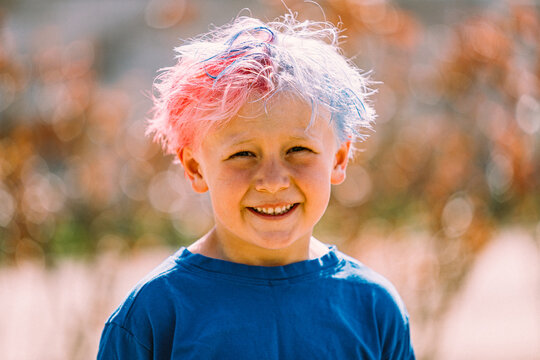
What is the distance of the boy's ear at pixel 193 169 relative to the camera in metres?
1.78

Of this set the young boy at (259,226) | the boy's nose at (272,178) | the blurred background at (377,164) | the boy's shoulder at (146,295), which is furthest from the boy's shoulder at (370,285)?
the blurred background at (377,164)

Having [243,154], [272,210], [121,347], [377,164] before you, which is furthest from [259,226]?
[377,164]

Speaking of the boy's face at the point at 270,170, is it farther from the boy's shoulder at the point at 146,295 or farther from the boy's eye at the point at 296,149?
the boy's shoulder at the point at 146,295

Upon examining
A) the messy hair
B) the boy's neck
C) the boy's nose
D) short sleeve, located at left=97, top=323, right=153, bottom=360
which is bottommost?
short sleeve, located at left=97, top=323, right=153, bottom=360

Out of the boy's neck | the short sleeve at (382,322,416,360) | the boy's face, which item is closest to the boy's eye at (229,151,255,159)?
the boy's face

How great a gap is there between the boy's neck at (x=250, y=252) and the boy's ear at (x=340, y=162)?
0.18m

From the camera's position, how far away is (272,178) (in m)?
1.59

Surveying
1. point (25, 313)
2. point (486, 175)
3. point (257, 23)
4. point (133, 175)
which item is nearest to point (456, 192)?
point (486, 175)

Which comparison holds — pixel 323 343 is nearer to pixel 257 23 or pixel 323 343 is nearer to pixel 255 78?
pixel 255 78

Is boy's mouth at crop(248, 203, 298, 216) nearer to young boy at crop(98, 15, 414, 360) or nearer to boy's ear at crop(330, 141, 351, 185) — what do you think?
young boy at crop(98, 15, 414, 360)

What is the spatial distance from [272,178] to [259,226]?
13cm

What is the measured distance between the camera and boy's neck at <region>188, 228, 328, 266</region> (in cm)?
174

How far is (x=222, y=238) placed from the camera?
1.78 metres

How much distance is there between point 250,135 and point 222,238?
0.31 metres
